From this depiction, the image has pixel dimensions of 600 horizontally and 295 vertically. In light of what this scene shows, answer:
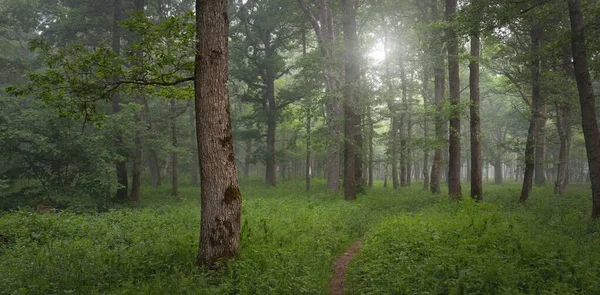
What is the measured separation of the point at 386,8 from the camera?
24.5 m

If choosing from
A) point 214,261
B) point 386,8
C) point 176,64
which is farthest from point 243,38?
point 214,261

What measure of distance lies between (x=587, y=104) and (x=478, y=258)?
790cm

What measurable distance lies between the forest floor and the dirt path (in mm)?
29

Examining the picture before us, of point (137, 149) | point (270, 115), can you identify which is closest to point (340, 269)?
point (137, 149)

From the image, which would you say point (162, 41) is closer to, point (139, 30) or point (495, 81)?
point (139, 30)

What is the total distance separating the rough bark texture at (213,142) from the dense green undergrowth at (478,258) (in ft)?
9.44

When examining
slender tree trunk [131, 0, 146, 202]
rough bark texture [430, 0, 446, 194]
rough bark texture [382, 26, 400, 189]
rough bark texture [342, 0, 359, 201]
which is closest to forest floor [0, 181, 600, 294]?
rough bark texture [430, 0, 446, 194]

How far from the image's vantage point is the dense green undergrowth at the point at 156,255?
243 inches

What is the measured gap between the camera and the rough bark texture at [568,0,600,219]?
36.5 feet

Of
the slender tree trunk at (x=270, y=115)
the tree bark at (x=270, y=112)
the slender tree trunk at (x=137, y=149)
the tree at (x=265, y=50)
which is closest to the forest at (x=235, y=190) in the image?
the slender tree trunk at (x=137, y=149)

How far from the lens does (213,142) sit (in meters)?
6.77

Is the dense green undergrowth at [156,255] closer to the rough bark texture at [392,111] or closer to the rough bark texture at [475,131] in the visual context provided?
the rough bark texture at [475,131]

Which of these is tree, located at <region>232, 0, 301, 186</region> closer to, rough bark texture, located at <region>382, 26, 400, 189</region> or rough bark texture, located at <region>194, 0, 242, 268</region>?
rough bark texture, located at <region>382, 26, 400, 189</region>

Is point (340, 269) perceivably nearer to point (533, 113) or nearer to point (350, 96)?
point (350, 96)
